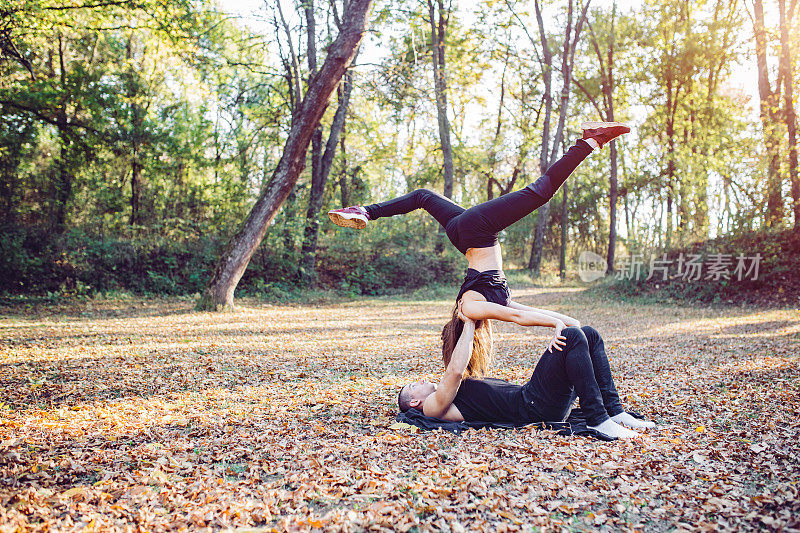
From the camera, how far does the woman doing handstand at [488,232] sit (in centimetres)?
379

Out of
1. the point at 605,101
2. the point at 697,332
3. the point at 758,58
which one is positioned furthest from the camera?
the point at 605,101

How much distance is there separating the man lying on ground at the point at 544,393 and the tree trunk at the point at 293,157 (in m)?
8.26

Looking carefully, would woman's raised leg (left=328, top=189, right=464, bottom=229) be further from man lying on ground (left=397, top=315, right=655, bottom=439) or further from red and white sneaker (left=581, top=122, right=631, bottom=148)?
red and white sneaker (left=581, top=122, right=631, bottom=148)

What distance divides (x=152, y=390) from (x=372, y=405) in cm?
219

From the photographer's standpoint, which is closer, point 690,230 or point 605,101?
point 690,230

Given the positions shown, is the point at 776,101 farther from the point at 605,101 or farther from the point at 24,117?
the point at 24,117

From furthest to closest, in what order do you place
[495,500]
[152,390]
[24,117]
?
[24,117] < [152,390] < [495,500]

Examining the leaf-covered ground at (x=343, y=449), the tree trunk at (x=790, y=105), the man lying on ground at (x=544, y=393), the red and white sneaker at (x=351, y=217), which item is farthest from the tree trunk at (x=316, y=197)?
the man lying on ground at (x=544, y=393)

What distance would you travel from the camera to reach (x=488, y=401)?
4113 millimetres

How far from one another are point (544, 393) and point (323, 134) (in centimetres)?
1817

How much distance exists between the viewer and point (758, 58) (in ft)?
50.9

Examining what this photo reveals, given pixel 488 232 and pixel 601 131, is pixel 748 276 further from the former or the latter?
pixel 488 232

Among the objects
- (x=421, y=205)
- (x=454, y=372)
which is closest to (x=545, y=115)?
(x=421, y=205)

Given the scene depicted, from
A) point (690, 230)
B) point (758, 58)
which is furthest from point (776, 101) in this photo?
point (690, 230)
